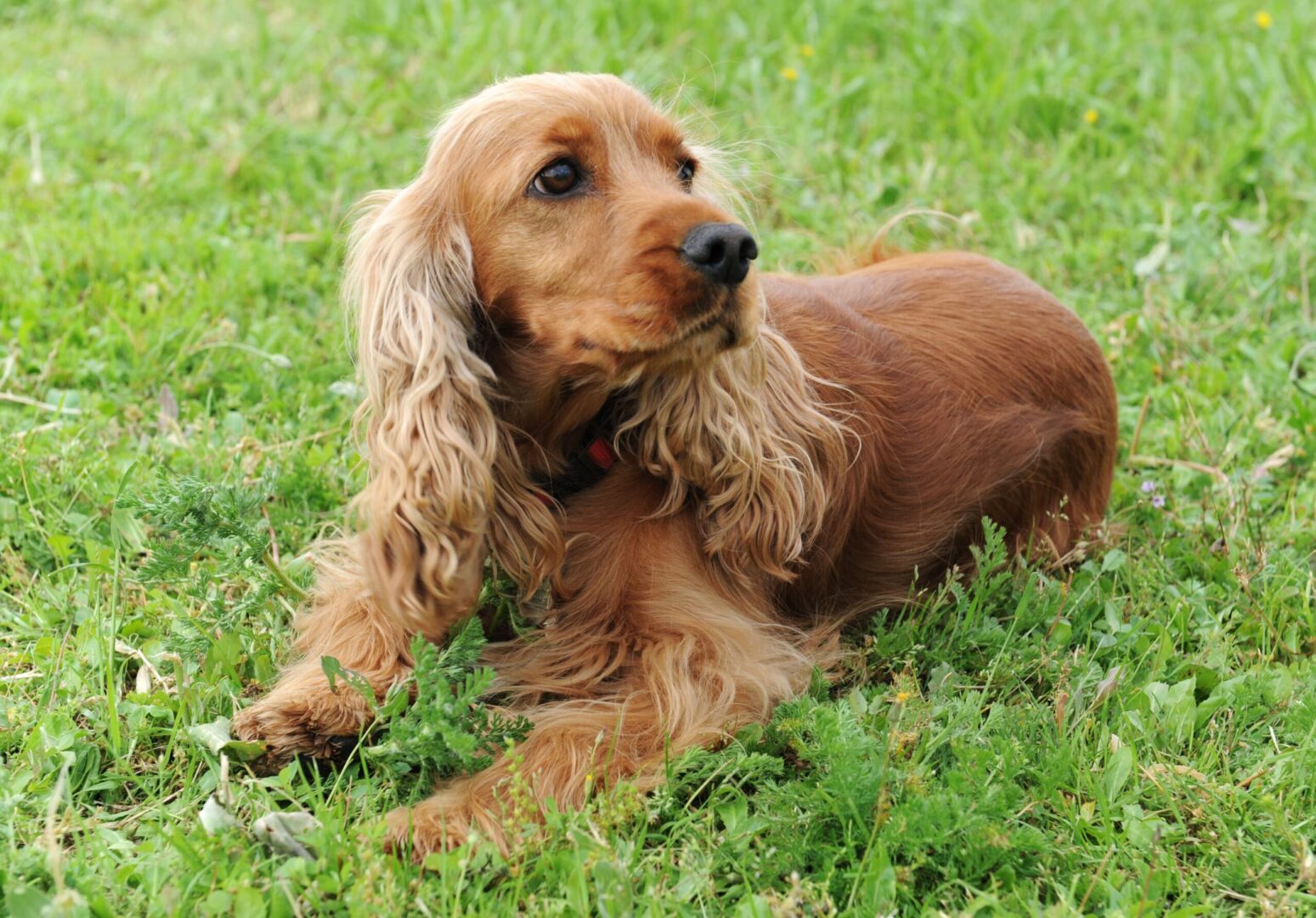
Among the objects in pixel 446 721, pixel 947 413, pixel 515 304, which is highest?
pixel 515 304

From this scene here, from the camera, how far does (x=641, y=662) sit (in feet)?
9.19

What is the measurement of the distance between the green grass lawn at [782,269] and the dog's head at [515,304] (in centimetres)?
31

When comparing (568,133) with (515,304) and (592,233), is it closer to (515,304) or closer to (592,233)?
(592,233)

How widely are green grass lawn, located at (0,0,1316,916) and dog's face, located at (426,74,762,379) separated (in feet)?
1.65

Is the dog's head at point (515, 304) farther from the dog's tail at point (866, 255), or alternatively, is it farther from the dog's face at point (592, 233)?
the dog's tail at point (866, 255)

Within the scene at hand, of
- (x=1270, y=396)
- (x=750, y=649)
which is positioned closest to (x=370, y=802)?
(x=750, y=649)

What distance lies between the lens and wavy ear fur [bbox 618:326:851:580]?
2.79 m

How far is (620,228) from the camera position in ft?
8.39

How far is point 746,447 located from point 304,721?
1.01 meters

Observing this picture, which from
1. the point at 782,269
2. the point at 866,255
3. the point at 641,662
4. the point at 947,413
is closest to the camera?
the point at 641,662

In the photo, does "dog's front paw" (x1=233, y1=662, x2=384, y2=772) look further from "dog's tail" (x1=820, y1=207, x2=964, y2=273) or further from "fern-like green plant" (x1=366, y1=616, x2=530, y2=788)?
"dog's tail" (x1=820, y1=207, x2=964, y2=273)

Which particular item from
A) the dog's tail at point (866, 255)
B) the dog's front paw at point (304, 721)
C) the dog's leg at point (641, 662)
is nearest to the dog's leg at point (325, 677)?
the dog's front paw at point (304, 721)

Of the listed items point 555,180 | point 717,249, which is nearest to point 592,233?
point 555,180

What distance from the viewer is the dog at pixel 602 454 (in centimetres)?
252
